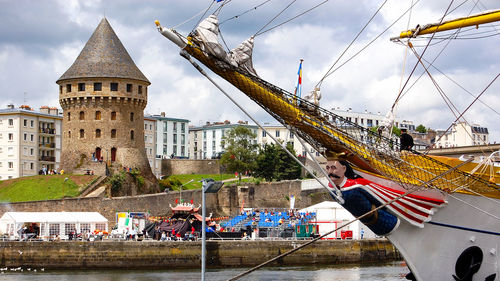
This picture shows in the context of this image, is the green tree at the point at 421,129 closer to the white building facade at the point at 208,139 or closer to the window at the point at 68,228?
the white building facade at the point at 208,139

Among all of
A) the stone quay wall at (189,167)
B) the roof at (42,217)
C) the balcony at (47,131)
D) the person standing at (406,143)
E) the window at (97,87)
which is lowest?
the roof at (42,217)

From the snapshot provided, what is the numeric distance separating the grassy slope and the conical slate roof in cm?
785

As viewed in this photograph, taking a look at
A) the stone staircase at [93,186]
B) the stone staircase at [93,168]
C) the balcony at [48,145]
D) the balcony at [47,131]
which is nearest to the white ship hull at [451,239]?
the stone staircase at [93,186]

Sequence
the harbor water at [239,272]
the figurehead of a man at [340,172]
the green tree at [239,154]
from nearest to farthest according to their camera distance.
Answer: the figurehead of a man at [340,172] → the harbor water at [239,272] → the green tree at [239,154]

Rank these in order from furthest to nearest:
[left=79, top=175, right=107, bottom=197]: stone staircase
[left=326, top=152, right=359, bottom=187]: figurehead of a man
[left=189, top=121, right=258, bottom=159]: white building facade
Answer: [left=189, top=121, right=258, bottom=159]: white building facade, [left=79, top=175, right=107, bottom=197]: stone staircase, [left=326, top=152, right=359, bottom=187]: figurehead of a man

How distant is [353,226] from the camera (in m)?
42.2

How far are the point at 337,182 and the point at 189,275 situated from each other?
51.5 feet

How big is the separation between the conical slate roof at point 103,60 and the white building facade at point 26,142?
1585cm

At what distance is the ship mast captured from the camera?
82.7 ft

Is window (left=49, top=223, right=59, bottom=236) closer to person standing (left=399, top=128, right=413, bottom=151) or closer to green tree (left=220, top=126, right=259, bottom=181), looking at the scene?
person standing (left=399, top=128, right=413, bottom=151)

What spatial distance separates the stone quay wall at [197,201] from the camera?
49.5m

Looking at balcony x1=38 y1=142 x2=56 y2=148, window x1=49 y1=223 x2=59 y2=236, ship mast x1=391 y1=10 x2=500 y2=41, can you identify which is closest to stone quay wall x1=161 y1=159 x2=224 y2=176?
balcony x1=38 y1=142 x2=56 y2=148

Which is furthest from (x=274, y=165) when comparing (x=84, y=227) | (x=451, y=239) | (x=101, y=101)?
(x=451, y=239)

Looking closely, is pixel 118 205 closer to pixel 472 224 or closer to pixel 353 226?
pixel 353 226
